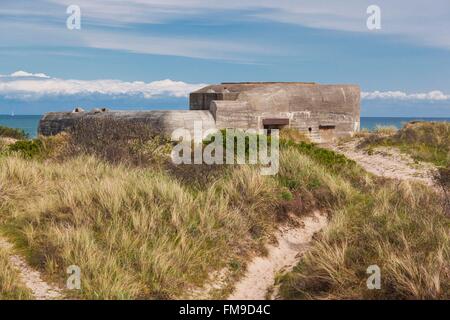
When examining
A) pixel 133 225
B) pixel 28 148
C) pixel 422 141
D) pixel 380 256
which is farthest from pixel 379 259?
pixel 422 141

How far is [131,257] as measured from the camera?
7164 mm

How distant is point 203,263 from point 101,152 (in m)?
6.81

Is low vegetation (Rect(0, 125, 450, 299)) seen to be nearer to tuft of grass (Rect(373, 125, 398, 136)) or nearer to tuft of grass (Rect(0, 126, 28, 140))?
tuft of grass (Rect(373, 125, 398, 136))

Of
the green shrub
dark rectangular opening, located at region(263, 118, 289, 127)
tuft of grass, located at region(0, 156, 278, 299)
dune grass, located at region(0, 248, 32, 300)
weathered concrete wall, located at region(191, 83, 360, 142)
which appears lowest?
dune grass, located at region(0, 248, 32, 300)

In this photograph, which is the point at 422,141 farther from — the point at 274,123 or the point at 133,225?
the point at 133,225

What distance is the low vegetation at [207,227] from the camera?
6.71m

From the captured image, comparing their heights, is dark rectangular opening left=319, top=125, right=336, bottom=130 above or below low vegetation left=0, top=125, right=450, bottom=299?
above

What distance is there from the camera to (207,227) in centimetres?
828

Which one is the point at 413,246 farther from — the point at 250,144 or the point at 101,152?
the point at 101,152

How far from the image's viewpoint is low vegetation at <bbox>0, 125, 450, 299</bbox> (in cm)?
671

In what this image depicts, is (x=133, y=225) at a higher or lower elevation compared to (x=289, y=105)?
lower

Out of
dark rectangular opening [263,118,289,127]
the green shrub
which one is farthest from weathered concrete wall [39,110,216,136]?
dark rectangular opening [263,118,289,127]

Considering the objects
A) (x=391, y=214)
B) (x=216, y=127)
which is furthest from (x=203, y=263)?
(x=216, y=127)

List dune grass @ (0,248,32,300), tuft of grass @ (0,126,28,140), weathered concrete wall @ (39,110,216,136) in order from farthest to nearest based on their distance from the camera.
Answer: tuft of grass @ (0,126,28,140) → weathered concrete wall @ (39,110,216,136) → dune grass @ (0,248,32,300)
